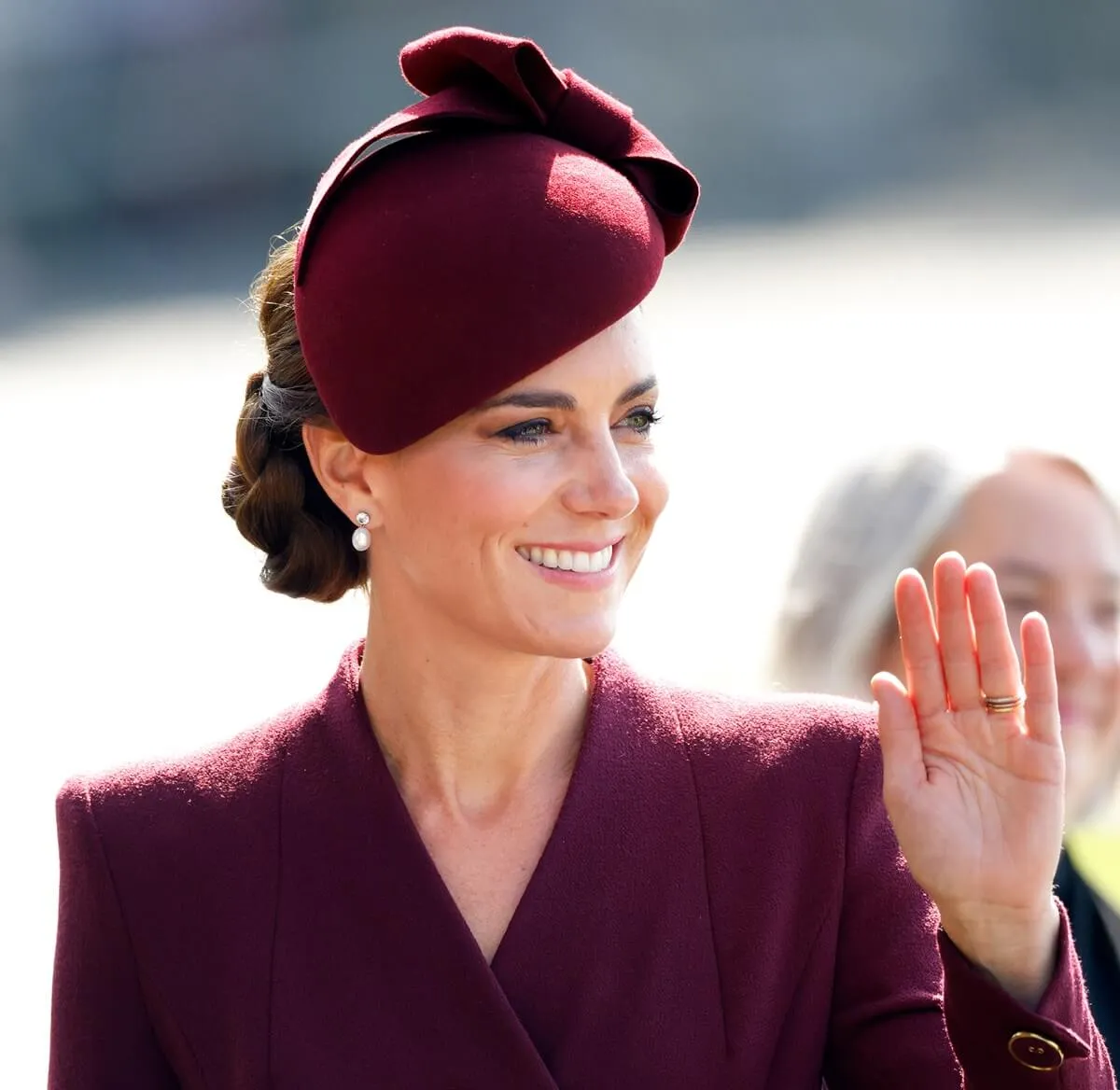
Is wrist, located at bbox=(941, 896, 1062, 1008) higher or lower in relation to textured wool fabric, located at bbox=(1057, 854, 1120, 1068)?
higher

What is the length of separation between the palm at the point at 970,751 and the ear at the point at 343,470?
72cm

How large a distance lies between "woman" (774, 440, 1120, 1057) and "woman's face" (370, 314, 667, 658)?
1.09 m

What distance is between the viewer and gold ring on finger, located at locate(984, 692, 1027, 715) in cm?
245

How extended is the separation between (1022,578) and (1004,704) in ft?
3.28

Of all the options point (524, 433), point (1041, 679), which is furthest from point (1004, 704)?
point (524, 433)

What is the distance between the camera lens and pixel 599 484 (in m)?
2.51

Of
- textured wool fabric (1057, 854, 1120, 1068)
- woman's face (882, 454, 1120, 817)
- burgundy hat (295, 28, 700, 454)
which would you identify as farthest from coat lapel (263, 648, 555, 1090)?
woman's face (882, 454, 1120, 817)

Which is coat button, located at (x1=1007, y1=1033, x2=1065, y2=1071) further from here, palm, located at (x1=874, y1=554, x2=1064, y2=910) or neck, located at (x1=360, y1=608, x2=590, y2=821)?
neck, located at (x1=360, y1=608, x2=590, y2=821)

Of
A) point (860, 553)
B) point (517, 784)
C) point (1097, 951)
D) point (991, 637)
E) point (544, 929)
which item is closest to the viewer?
point (991, 637)

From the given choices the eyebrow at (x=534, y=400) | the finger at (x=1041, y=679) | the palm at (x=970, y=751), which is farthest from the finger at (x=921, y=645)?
the eyebrow at (x=534, y=400)

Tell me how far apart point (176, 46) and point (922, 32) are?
6.81 m

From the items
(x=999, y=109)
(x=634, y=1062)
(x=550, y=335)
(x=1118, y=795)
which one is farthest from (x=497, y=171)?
(x=999, y=109)

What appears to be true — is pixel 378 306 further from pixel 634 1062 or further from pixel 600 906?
pixel 634 1062

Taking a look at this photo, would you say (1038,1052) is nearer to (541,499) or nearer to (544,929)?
(544,929)
